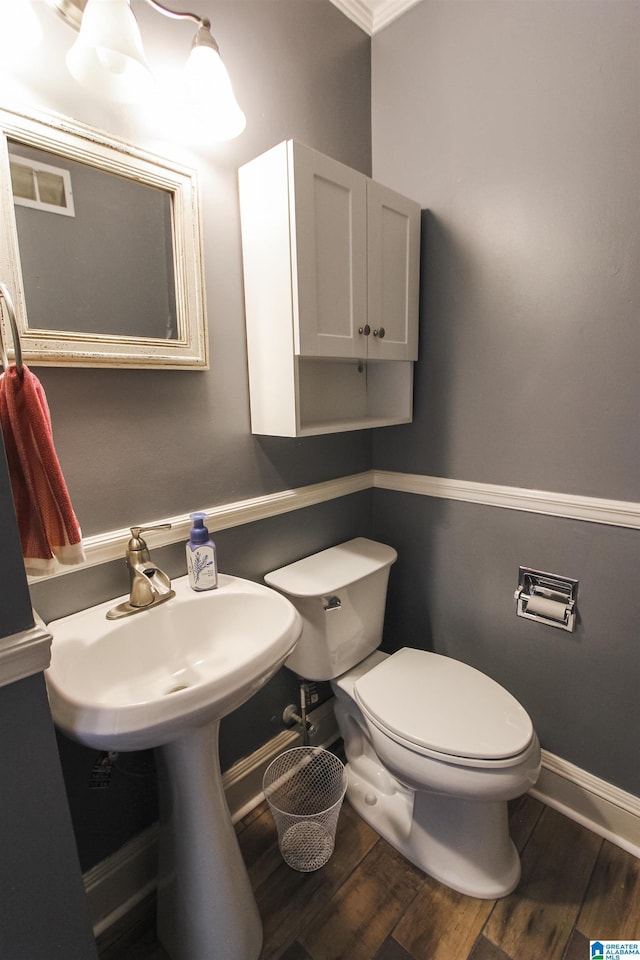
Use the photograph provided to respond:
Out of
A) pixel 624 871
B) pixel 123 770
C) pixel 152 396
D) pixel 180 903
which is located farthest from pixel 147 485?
pixel 624 871

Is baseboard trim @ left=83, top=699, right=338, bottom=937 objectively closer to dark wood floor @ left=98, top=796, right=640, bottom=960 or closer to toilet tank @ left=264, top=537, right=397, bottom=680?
dark wood floor @ left=98, top=796, right=640, bottom=960

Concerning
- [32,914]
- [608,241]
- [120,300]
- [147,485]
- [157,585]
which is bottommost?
[32,914]

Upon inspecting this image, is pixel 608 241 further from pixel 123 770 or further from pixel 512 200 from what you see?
pixel 123 770

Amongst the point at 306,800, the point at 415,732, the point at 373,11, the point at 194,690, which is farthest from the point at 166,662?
the point at 373,11

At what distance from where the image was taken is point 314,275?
1149mm

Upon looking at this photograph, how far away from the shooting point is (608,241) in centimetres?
114

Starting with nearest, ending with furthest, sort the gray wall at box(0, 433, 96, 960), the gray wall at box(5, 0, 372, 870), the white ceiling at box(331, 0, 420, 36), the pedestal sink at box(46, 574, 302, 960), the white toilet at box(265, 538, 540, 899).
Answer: the gray wall at box(0, 433, 96, 960), the pedestal sink at box(46, 574, 302, 960), the gray wall at box(5, 0, 372, 870), the white toilet at box(265, 538, 540, 899), the white ceiling at box(331, 0, 420, 36)

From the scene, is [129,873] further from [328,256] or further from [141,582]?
[328,256]

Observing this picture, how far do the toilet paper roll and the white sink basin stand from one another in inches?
31.4

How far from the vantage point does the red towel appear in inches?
27.8

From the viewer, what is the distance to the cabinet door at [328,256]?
3.62 ft

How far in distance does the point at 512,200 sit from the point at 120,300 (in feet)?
3.58
